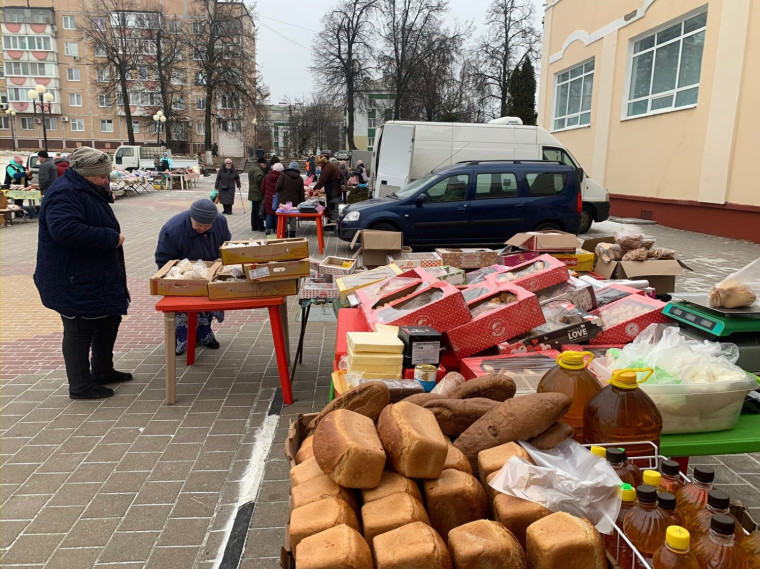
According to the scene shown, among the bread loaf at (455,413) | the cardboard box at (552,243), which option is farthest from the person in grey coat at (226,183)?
the bread loaf at (455,413)

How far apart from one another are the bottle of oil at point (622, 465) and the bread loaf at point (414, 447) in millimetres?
529

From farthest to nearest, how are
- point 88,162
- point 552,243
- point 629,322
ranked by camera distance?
point 552,243
point 88,162
point 629,322

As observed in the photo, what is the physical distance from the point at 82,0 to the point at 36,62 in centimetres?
1072

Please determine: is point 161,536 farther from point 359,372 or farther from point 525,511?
point 525,511

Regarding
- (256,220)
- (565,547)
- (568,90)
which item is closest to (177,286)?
(565,547)

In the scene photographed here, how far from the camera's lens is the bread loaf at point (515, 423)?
190 centimetres

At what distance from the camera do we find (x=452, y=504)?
1662mm

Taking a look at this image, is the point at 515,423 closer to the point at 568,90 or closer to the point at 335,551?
the point at 335,551

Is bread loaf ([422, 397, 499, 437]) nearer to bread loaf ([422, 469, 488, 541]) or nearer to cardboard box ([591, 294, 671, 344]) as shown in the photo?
bread loaf ([422, 469, 488, 541])

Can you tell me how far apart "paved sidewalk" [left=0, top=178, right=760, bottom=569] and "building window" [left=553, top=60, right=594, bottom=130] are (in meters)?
18.4

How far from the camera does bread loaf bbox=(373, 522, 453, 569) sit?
1390mm

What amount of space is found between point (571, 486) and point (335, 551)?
71 centimetres

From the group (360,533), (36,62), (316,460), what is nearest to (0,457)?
(316,460)

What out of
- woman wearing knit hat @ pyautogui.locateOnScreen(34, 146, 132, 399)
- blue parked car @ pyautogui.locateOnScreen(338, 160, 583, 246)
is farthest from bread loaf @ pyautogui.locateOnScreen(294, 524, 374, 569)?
blue parked car @ pyautogui.locateOnScreen(338, 160, 583, 246)
